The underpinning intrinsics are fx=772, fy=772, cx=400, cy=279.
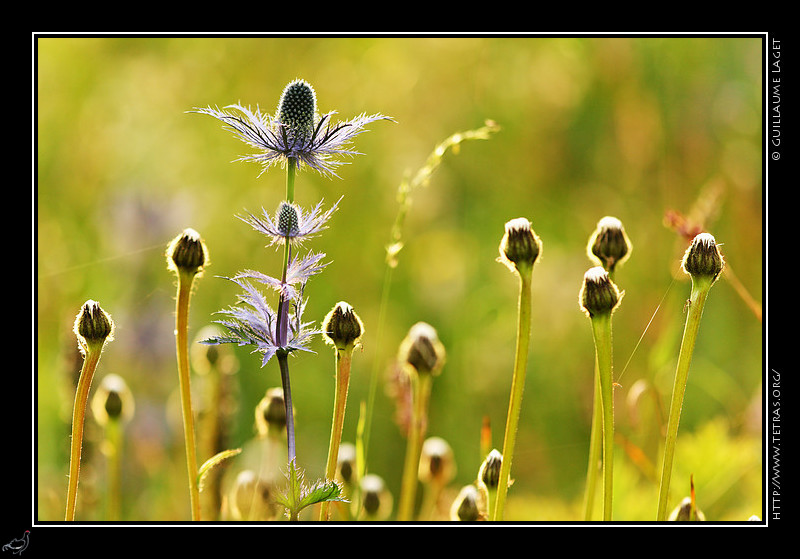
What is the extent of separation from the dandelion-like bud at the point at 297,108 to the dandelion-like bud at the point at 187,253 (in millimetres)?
125

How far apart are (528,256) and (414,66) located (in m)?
1.60

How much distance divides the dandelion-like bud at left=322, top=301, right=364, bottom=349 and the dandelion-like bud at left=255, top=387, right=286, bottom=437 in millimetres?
247

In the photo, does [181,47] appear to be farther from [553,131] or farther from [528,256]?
[528,256]

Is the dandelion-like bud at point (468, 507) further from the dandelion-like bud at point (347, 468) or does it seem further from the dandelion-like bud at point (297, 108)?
the dandelion-like bud at point (297, 108)

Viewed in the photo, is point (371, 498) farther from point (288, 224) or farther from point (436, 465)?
point (288, 224)

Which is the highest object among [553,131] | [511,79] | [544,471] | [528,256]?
[511,79]

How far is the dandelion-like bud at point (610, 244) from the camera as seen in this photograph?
2.49 feet

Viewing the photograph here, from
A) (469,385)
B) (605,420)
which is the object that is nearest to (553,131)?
(469,385)

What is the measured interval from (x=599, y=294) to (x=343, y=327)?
0.72 ft

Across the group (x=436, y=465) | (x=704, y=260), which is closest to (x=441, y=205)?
(x=436, y=465)

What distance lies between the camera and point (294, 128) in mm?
630

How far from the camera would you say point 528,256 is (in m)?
0.68

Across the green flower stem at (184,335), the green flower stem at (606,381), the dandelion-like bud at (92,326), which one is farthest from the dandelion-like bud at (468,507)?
the dandelion-like bud at (92,326)
